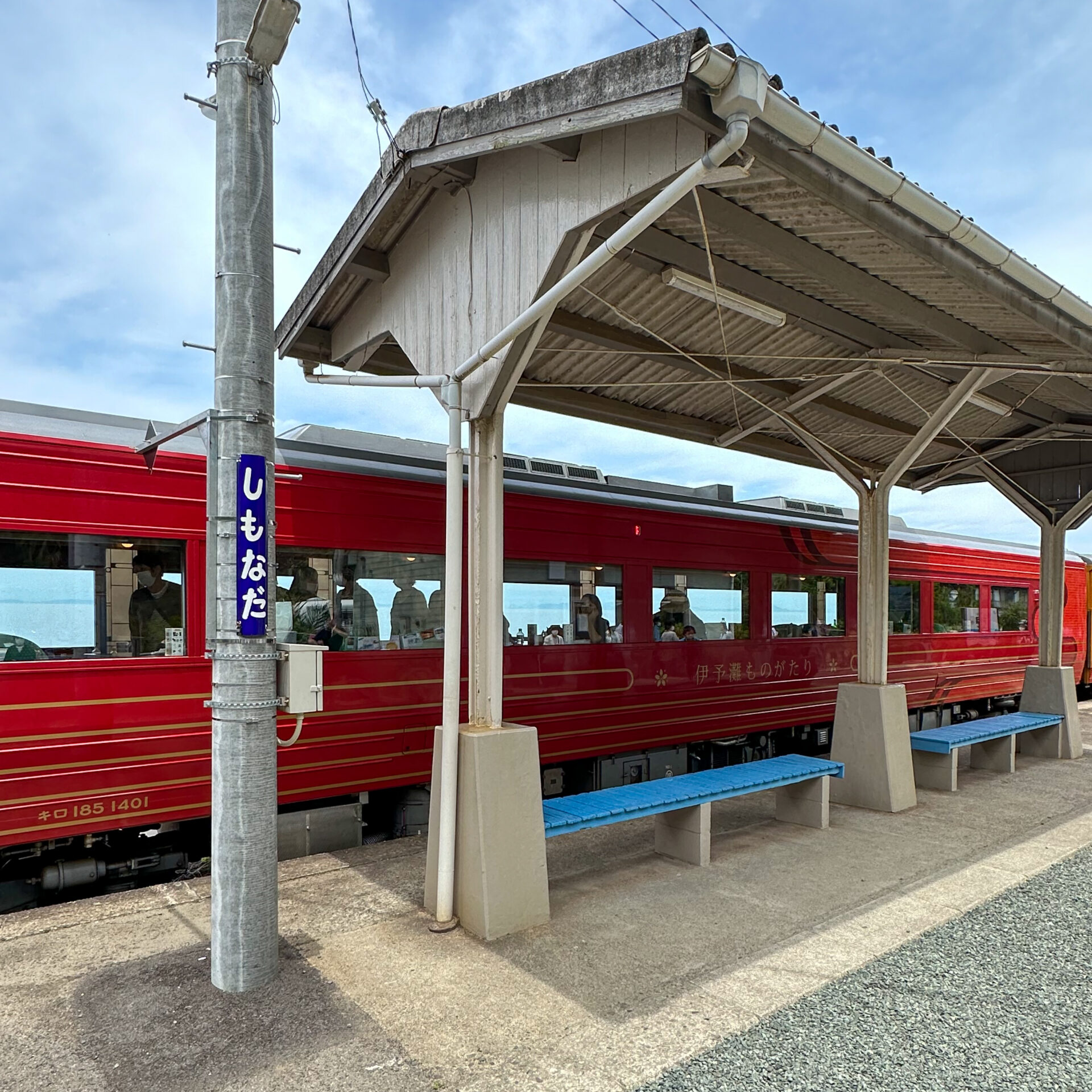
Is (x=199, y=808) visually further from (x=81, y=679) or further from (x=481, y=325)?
(x=481, y=325)

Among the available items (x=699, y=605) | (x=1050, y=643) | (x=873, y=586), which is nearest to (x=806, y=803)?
(x=873, y=586)

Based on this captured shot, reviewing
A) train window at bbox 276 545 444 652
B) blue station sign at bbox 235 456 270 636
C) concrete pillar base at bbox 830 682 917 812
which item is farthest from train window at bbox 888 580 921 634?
blue station sign at bbox 235 456 270 636

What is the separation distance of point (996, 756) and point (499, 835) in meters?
6.35

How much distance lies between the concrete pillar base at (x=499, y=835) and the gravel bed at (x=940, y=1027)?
1.30m

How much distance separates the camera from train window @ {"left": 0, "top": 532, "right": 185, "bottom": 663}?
4.27 meters

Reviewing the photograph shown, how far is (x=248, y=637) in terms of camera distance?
3381 mm

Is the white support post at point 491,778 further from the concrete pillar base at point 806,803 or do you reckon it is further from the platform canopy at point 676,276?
the concrete pillar base at point 806,803

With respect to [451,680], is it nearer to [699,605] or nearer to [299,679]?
[299,679]

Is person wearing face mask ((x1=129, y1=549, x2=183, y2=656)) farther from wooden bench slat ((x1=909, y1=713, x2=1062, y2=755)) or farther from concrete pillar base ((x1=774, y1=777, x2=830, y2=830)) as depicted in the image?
wooden bench slat ((x1=909, y1=713, x2=1062, y2=755))

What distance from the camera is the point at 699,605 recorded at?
25.1 ft

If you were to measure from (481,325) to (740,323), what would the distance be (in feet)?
6.78

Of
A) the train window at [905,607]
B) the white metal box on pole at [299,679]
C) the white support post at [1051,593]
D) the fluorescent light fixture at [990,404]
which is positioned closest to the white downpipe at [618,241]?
the white metal box on pole at [299,679]

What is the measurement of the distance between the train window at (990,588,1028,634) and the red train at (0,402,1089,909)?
162 inches

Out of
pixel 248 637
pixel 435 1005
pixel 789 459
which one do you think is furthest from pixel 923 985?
pixel 789 459
